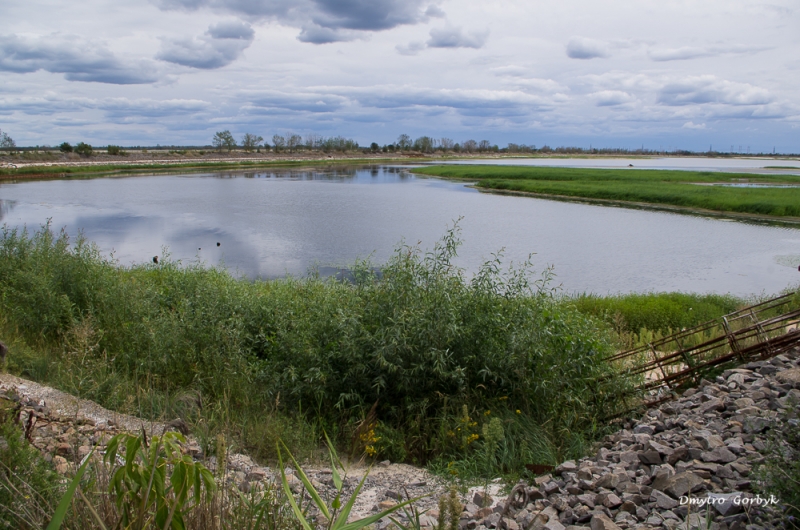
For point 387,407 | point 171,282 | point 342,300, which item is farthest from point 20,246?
point 387,407

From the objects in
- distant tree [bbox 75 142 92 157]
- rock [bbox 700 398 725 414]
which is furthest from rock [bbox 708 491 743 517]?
distant tree [bbox 75 142 92 157]

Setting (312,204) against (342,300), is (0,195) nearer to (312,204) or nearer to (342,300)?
(312,204)

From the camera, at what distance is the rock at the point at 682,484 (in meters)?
3.96

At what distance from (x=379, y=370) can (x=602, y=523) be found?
10.3 ft

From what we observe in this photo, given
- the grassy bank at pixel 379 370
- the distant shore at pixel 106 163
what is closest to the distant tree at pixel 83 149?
the distant shore at pixel 106 163

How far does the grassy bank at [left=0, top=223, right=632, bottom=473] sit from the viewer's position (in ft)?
19.0

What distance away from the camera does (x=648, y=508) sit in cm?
392

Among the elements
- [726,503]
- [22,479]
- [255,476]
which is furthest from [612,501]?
[22,479]

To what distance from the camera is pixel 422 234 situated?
26062mm

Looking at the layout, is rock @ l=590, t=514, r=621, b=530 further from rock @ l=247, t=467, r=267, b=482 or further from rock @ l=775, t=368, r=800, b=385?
rock @ l=775, t=368, r=800, b=385

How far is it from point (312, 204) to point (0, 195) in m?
23.1

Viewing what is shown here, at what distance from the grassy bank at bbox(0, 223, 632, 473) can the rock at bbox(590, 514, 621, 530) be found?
1488 mm

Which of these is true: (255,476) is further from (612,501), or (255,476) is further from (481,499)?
(612,501)

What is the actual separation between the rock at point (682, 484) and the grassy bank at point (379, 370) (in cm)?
142
